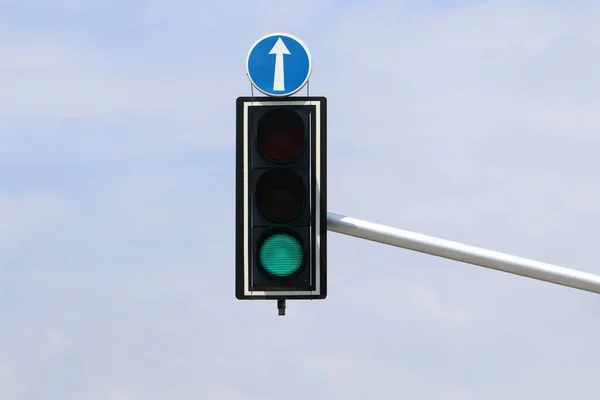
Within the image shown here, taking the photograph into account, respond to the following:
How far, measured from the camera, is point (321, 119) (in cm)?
754

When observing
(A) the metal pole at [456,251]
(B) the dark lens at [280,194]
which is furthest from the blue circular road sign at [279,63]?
(A) the metal pole at [456,251]

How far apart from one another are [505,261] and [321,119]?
150 centimetres

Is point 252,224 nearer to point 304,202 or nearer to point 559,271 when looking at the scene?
point 304,202

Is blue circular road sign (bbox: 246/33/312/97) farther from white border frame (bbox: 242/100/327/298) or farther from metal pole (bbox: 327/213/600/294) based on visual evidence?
metal pole (bbox: 327/213/600/294)

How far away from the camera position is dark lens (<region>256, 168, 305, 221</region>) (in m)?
7.41

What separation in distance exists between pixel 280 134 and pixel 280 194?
1.19 ft

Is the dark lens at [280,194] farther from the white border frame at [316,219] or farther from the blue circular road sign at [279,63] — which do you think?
the blue circular road sign at [279,63]

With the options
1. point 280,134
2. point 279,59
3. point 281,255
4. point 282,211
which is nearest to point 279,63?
point 279,59

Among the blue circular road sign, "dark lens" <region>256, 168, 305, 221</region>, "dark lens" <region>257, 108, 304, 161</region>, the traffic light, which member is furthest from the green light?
the blue circular road sign

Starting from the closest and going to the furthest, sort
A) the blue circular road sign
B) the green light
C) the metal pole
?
the green light < the blue circular road sign < the metal pole

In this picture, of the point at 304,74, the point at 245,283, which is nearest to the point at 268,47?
the point at 304,74

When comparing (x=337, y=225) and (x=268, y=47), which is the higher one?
(x=268, y=47)

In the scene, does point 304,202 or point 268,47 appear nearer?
point 304,202

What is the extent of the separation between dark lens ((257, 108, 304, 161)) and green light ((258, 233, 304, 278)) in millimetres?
481
